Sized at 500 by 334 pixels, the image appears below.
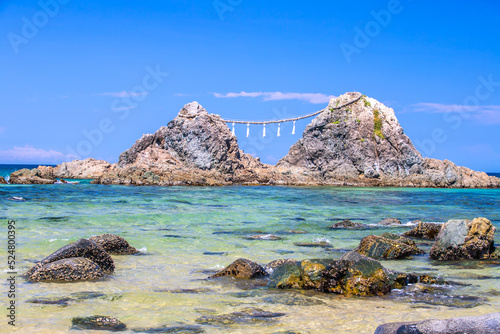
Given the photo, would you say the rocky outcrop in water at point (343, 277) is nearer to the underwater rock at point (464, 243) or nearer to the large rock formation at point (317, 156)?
the underwater rock at point (464, 243)

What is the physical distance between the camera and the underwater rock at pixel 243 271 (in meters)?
9.22

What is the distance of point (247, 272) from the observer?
30.3ft

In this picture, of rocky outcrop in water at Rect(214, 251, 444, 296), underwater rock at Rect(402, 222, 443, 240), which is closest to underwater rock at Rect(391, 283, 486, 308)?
rocky outcrop in water at Rect(214, 251, 444, 296)

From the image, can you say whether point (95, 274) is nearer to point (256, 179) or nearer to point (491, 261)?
point (491, 261)

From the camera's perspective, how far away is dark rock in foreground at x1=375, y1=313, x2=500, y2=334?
3930mm

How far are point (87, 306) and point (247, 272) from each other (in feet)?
10.5

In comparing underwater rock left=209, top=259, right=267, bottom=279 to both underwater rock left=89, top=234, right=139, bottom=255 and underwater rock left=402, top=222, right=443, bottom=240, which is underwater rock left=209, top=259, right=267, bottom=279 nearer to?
underwater rock left=89, top=234, right=139, bottom=255

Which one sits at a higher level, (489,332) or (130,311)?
(489,332)

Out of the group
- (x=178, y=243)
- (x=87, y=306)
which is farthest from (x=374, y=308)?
(x=178, y=243)

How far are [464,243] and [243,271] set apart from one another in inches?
240

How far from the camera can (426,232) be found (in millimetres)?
15836

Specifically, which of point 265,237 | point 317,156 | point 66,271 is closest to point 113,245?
point 66,271

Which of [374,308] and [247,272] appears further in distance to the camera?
[247,272]

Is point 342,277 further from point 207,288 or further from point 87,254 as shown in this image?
point 87,254
